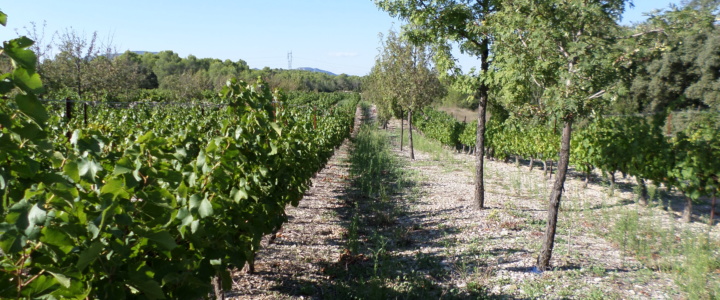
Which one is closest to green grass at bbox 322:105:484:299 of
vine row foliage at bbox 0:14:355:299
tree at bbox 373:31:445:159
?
vine row foliage at bbox 0:14:355:299

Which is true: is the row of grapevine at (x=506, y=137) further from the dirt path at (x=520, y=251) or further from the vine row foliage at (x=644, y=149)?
the dirt path at (x=520, y=251)

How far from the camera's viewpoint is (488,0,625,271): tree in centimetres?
384

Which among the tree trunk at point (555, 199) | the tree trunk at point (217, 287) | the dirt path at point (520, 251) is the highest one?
the tree trunk at point (555, 199)

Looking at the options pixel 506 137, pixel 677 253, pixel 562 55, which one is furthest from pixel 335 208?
pixel 506 137

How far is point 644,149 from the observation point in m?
7.64

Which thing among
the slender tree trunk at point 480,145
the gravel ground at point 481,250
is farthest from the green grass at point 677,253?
the slender tree trunk at point 480,145

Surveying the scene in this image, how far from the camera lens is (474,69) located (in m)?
6.61

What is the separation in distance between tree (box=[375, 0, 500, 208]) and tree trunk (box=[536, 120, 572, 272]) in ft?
7.24

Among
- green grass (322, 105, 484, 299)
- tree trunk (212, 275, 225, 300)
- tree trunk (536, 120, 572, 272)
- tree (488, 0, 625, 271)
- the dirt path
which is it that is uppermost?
tree (488, 0, 625, 271)

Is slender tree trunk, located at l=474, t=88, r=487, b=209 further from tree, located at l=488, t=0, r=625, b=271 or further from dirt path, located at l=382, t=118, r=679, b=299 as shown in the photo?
tree, located at l=488, t=0, r=625, b=271

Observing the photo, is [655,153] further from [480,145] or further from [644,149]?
[480,145]

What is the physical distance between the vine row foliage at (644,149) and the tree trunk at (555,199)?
0.21 metres

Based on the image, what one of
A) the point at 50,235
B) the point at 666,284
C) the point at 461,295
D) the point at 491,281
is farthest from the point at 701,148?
the point at 50,235

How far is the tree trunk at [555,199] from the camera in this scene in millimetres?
4246
